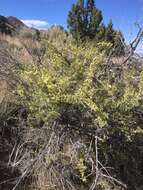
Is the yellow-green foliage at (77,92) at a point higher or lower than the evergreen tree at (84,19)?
lower

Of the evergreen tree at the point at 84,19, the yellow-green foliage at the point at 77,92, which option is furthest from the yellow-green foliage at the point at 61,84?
the evergreen tree at the point at 84,19

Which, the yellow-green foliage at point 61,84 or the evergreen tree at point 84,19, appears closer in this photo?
the yellow-green foliage at point 61,84

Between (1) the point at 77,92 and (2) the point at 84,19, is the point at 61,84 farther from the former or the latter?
(2) the point at 84,19

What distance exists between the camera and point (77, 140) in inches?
190

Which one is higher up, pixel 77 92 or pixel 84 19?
pixel 84 19

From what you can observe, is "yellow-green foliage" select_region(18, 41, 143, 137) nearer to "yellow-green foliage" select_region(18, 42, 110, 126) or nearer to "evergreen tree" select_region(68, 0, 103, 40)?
"yellow-green foliage" select_region(18, 42, 110, 126)

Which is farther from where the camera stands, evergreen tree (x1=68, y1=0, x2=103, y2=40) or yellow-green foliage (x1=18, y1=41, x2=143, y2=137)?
evergreen tree (x1=68, y1=0, x2=103, y2=40)

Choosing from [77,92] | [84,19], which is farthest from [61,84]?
[84,19]

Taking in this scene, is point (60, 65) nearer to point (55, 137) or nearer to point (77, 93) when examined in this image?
point (77, 93)

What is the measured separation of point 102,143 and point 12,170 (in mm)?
1161

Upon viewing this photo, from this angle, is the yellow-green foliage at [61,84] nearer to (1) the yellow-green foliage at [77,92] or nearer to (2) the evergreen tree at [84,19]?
(1) the yellow-green foliage at [77,92]

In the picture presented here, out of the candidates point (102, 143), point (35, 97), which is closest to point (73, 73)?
point (35, 97)

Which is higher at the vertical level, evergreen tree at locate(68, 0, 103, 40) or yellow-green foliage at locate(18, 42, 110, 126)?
evergreen tree at locate(68, 0, 103, 40)

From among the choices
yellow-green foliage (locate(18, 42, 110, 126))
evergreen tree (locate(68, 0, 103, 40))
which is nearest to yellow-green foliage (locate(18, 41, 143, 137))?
yellow-green foliage (locate(18, 42, 110, 126))
